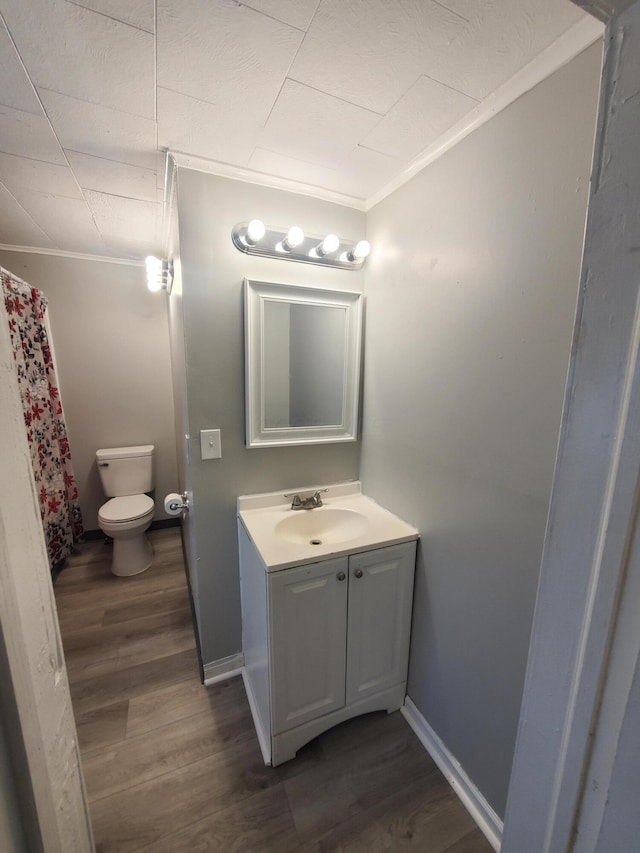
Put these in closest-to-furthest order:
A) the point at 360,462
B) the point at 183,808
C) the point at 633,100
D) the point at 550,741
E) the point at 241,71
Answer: the point at 633,100
the point at 550,741
the point at 241,71
the point at 183,808
the point at 360,462

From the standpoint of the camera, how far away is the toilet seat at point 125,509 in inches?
90.7

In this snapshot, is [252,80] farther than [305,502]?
No

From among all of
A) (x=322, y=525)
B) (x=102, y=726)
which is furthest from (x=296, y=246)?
(x=102, y=726)

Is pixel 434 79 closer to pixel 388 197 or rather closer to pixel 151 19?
pixel 388 197

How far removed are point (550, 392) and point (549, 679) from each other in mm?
645

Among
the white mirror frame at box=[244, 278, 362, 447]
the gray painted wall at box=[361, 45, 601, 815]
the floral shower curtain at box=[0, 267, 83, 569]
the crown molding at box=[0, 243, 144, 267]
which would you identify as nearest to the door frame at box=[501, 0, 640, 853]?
the gray painted wall at box=[361, 45, 601, 815]

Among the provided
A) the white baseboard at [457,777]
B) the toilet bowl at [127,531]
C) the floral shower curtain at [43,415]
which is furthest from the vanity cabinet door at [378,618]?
the floral shower curtain at [43,415]

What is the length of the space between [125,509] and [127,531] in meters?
0.19

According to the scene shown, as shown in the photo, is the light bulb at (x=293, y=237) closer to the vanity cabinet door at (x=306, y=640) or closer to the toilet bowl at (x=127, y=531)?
the vanity cabinet door at (x=306, y=640)

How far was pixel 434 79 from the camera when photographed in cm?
92

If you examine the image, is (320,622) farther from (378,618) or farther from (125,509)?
(125,509)

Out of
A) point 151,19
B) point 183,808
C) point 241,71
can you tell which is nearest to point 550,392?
point 241,71

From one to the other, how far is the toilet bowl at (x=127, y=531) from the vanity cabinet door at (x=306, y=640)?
5.35 feet

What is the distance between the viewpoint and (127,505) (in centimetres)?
249
